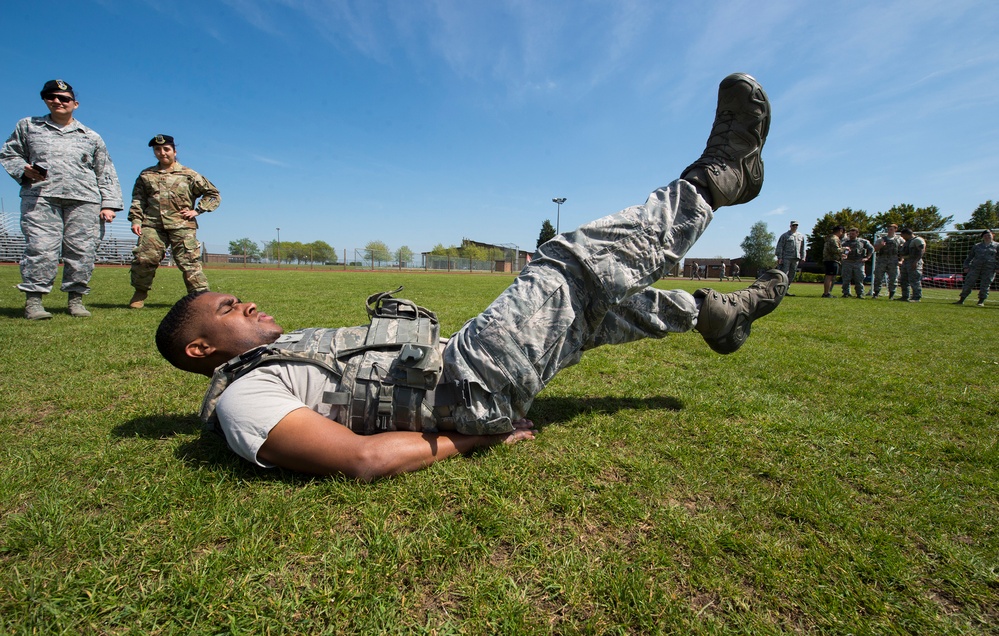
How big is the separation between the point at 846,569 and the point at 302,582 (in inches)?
63.5

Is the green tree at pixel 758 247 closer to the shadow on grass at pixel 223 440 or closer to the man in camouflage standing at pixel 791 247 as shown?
the man in camouflage standing at pixel 791 247

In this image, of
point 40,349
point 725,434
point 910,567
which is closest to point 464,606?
point 910,567

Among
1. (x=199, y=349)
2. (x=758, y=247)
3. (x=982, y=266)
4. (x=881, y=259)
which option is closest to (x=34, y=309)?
(x=199, y=349)

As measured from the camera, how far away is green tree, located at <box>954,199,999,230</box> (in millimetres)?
→ 53656

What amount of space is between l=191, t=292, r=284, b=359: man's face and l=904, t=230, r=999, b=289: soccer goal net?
22452 millimetres

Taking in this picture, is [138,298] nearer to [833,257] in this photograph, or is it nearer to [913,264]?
[833,257]

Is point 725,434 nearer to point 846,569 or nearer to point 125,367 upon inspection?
point 846,569

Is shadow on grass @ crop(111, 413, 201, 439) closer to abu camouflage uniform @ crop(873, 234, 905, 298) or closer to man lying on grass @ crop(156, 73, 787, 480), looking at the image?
man lying on grass @ crop(156, 73, 787, 480)

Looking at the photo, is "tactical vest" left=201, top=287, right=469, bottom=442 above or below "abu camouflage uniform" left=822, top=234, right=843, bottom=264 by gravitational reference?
below

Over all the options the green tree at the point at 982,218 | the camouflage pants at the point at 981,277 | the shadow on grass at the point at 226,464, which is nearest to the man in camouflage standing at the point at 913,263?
the camouflage pants at the point at 981,277

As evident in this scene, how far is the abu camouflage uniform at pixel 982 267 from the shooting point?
11852mm

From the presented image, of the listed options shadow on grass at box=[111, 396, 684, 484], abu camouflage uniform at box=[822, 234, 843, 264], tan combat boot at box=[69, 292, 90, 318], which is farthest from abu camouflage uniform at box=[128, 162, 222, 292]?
abu camouflage uniform at box=[822, 234, 843, 264]

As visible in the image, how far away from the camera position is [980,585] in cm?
127

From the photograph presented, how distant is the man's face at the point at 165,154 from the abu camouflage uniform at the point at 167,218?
9 centimetres
